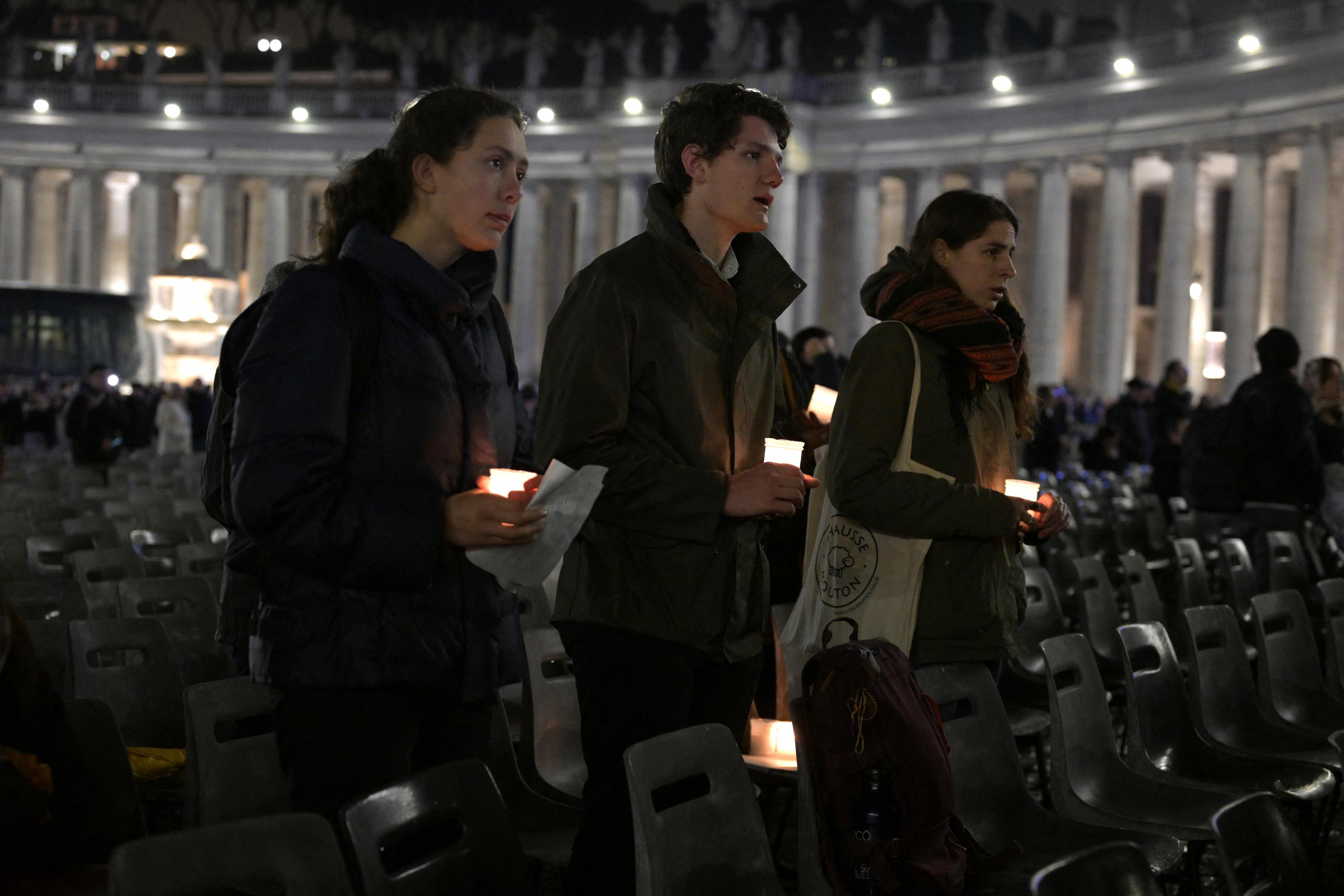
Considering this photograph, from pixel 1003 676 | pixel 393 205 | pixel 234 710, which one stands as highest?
pixel 393 205

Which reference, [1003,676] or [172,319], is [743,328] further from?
[172,319]

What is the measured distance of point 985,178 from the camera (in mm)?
49344

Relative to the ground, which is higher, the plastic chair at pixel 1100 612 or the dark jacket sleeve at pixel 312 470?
the dark jacket sleeve at pixel 312 470

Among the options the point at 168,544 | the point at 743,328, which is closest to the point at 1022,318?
the point at 743,328

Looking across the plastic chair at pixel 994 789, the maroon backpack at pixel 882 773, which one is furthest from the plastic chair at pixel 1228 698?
the maroon backpack at pixel 882 773

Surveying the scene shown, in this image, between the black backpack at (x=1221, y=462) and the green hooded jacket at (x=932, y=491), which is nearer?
the green hooded jacket at (x=932, y=491)

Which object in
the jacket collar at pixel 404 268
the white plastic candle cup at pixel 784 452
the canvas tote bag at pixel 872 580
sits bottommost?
the canvas tote bag at pixel 872 580

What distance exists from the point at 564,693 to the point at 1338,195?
38.9 m

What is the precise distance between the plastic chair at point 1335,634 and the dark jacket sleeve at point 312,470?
6.03 meters

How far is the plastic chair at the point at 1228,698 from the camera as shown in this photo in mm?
7289

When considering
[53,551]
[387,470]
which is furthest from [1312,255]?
[387,470]

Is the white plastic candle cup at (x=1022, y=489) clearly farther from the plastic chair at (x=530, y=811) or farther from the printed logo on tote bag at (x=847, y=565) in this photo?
the plastic chair at (x=530, y=811)

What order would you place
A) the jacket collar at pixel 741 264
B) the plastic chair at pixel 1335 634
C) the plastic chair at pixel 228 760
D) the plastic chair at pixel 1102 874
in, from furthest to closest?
1. the plastic chair at pixel 1335 634
2. the plastic chair at pixel 228 760
3. the jacket collar at pixel 741 264
4. the plastic chair at pixel 1102 874

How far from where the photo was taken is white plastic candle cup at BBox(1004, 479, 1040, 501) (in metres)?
5.46
